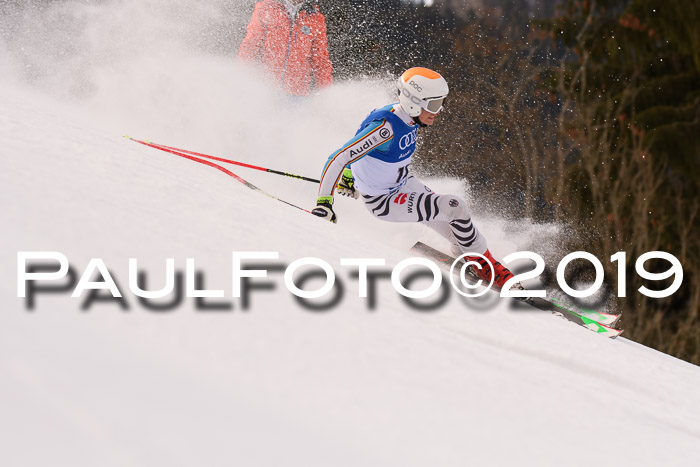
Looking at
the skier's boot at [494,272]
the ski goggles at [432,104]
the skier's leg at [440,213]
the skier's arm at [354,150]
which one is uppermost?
the ski goggles at [432,104]

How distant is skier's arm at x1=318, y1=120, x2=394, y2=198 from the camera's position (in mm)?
3676

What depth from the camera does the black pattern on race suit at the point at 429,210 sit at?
402cm

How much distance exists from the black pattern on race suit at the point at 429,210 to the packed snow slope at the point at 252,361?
0.84m

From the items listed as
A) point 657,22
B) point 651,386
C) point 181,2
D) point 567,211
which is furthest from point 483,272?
point 657,22

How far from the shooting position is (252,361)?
1.50m

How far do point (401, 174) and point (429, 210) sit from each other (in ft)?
0.90

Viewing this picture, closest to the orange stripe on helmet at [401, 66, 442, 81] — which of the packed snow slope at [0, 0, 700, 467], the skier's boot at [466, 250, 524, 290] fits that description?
the packed snow slope at [0, 0, 700, 467]

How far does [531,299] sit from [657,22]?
7.67 meters

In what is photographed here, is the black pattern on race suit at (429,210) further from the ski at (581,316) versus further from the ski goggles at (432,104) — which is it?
the ski goggles at (432,104)

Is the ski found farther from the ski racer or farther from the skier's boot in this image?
the ski racer

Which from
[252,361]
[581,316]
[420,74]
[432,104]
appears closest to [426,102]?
[432,104]

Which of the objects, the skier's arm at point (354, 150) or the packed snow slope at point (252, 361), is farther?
the skier's arm at point (354, 150)

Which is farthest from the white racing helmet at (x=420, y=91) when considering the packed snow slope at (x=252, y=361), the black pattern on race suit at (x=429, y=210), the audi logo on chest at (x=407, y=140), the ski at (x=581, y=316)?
the ski at (x=581, y=316)

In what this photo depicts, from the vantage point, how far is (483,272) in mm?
4094
